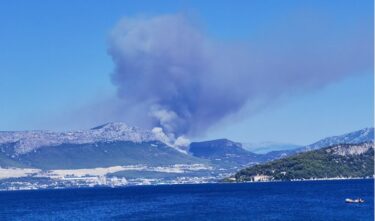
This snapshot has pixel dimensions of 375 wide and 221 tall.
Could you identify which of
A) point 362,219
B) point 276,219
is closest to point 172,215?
point 276,219

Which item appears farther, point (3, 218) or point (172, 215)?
point (3, 218)

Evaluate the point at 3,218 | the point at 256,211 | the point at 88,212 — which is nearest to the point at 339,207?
the point at 256,211

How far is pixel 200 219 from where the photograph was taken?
12431 centimetres

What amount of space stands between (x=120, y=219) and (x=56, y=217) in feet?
70.8

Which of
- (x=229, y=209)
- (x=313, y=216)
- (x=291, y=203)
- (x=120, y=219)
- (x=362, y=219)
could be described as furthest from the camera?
(x=291, y=203)

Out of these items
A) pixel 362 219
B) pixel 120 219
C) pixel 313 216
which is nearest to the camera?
pixel 362 219

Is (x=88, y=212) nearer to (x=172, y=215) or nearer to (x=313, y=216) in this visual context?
(x=172, y=215)

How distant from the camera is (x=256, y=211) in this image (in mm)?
139000

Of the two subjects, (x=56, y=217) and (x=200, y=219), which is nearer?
(x=200, y=219)

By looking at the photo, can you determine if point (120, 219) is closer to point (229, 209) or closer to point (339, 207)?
point (229, 209)

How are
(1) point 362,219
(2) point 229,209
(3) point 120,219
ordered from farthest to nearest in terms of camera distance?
(2) point 229,209 < (3) point 120,219 < (1) point 362,219

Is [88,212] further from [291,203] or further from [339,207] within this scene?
[339,207]

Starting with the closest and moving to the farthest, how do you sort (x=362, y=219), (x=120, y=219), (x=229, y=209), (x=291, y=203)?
(x=362, y=219), (x=120, y=219), (x=229, y=209), (x=291, y=203)

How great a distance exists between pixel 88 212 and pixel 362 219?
6866cm
